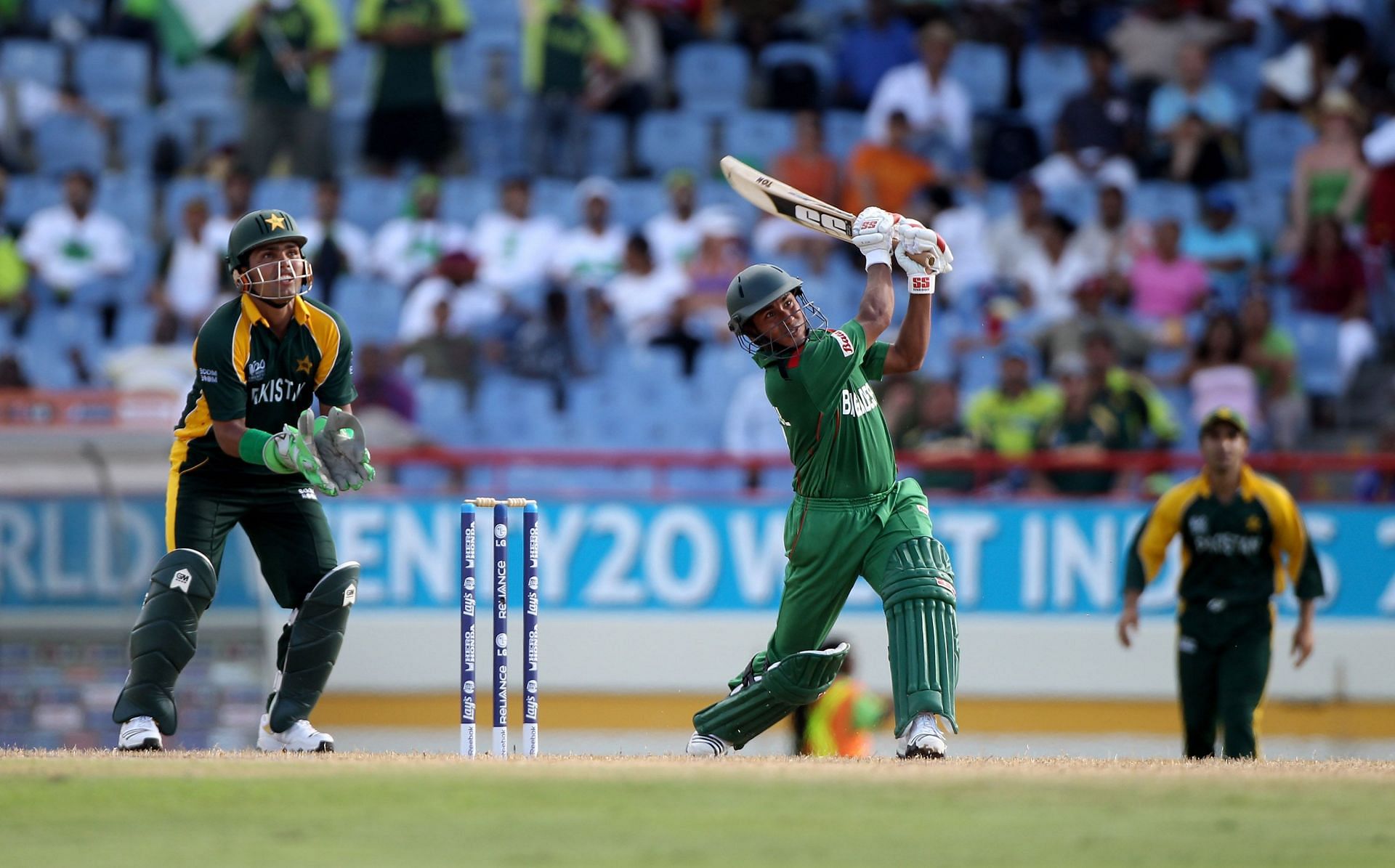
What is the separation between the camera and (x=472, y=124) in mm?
16703

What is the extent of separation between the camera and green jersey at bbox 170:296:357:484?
7324mm

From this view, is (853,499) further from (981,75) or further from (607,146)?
(981,75)

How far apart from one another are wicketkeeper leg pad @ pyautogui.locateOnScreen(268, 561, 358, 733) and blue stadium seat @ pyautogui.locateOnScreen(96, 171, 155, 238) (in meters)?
8.96

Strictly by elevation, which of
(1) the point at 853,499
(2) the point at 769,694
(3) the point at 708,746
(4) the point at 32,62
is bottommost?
(3) the point at 708,746

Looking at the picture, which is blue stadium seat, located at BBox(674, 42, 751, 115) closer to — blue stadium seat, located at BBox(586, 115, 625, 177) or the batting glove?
blue stadium seat, located at BBox(586, 115, 625, 177)

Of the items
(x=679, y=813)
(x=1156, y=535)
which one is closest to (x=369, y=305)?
(x=1156, y=535)

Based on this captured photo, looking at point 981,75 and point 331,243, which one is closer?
point 331,243

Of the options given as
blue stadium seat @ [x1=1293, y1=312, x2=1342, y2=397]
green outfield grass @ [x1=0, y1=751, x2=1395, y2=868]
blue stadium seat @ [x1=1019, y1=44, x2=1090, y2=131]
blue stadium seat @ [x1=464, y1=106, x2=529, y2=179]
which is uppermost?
blue stadium seat @ [x1=1019, y1=44, x2=1090, y2=131]

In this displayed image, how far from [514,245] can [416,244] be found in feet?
2.70

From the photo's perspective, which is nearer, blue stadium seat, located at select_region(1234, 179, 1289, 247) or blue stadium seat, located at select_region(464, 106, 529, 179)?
blue stadium seat, located at select_region(1234, 179, 1289, 247)

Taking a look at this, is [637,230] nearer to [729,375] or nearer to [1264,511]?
[729,375]

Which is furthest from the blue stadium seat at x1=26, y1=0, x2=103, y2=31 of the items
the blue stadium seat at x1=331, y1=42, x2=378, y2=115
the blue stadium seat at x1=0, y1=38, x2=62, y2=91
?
the blue stadium seat at x1=331, y1=42, x2=378, y2=115

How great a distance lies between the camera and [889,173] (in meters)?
15.4

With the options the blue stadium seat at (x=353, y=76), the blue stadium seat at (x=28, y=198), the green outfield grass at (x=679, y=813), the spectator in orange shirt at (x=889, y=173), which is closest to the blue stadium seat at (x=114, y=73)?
the blue stadium seat at (x=28, y=198)
